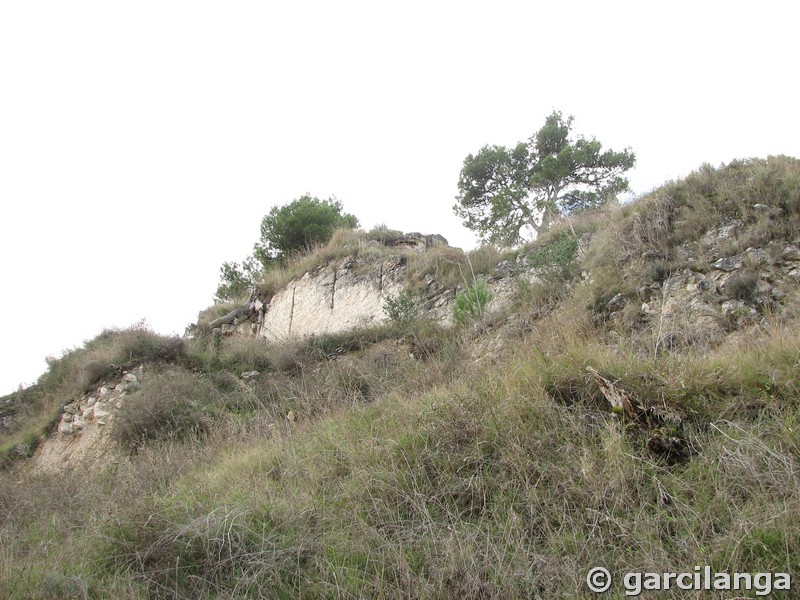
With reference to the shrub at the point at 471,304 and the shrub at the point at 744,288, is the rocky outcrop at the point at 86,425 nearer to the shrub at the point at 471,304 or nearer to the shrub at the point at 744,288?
the shrub at the point at 471,304

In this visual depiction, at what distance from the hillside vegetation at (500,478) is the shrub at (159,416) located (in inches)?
23.8

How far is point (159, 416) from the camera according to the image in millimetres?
8820

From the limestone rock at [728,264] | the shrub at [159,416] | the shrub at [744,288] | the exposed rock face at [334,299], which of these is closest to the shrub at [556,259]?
the limestone rock at [728,264]

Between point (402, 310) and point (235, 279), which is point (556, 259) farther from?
point (235, 279)

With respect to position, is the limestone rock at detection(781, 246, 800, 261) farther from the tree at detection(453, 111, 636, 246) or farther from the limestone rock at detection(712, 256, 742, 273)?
the tree at detection(453, 111, 636, 246)

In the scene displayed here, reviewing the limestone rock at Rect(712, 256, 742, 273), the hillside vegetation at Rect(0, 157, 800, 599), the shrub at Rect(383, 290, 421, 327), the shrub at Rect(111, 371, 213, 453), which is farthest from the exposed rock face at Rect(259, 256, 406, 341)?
the limestone rock at Rect(712, 256, 742, 273)

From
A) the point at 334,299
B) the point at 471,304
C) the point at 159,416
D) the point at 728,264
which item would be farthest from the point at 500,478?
the point at 334,299

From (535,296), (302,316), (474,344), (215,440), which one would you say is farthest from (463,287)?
(215,440)

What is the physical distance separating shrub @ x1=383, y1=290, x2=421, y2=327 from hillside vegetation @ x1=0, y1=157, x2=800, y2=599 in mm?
3592

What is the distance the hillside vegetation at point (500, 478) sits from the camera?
307 centimetres

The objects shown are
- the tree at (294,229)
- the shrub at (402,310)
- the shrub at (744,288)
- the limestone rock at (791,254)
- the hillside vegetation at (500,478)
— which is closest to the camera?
the hillside vegetation at (500,478)

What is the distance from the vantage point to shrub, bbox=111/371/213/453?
8.45 meters

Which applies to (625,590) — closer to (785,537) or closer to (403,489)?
(785,537)

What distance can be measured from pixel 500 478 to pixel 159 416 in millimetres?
6921
